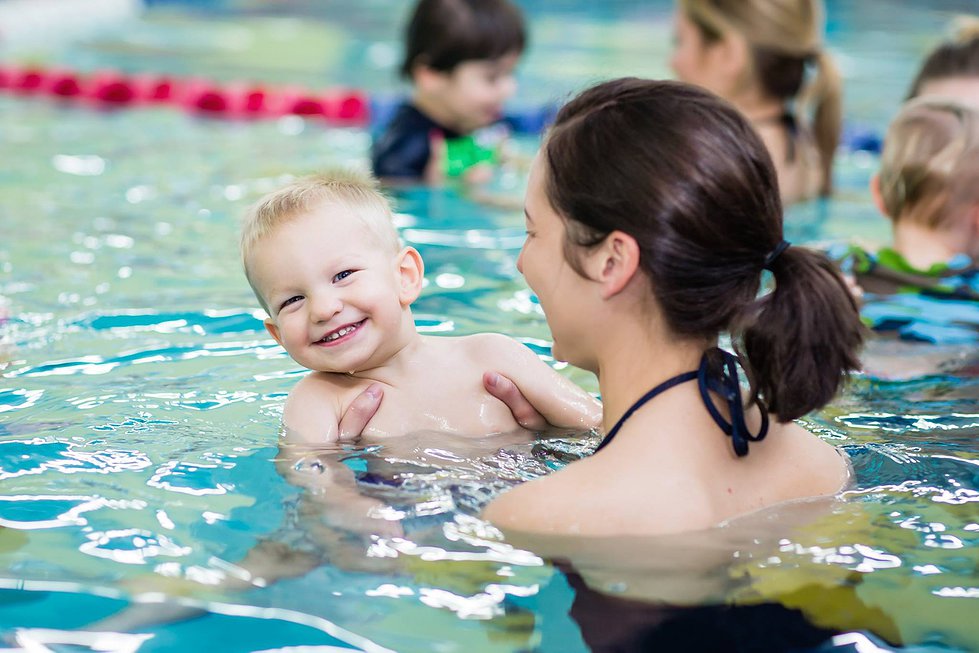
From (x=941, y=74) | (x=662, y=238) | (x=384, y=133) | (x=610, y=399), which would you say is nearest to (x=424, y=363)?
(x=610, y=399)

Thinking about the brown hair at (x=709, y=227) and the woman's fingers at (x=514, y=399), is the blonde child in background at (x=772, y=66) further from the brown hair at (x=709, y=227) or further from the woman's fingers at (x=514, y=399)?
the brown hair at (x=709, y=227)

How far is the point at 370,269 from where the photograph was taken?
9.55 ft

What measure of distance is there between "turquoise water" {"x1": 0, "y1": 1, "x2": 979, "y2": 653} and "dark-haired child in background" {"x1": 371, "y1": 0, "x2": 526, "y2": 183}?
2.61 feet

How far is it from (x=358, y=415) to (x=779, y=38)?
383 cm

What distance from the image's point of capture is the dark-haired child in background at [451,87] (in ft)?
21.0

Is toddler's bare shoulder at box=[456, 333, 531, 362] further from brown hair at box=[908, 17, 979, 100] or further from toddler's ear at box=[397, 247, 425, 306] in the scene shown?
brown hair at box=[908, 17, 979, 100]

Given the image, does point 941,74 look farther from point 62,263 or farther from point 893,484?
point 62,263

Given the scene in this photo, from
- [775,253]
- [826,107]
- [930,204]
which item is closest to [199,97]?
[826,107]

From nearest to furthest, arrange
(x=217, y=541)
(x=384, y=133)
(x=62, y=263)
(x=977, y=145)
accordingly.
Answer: (x=217, y=541)
(x=977, y=145)
(x=62, y=263)
(x=384, y=133)

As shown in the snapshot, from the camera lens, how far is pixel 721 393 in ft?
7.64

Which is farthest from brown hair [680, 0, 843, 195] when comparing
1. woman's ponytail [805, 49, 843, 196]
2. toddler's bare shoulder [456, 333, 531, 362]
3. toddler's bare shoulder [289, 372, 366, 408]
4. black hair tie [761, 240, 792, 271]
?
black hair tie [761, 240, 792, 271]

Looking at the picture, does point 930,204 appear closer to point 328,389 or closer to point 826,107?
point 826,107

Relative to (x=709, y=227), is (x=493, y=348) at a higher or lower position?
lower

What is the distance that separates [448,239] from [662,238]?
10.8ft
